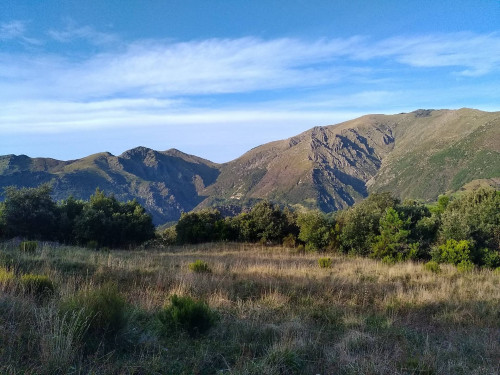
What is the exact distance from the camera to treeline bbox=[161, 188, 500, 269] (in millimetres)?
16344

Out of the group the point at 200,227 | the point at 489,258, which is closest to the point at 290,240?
the point at 200,227

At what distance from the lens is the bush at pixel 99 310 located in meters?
4.63

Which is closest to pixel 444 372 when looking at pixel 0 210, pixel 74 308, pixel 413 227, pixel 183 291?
pixel 74 308

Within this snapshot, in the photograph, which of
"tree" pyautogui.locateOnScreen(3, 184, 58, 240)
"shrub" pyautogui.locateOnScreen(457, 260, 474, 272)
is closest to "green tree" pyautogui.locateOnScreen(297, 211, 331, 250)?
"shrub" pyautogui.locateOnScreen(457, 260, 474, 272)

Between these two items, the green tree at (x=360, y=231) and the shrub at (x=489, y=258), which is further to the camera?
the green tree at (x=360, y=231)

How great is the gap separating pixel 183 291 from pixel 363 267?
8638 millimetres

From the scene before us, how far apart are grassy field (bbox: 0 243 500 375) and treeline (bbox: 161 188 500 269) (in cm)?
622

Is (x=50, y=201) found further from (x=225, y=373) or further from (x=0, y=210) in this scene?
(x=225, y=373)

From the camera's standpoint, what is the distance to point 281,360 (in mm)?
4332

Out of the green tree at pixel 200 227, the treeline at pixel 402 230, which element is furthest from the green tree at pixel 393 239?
the green tree at pixel 200 227

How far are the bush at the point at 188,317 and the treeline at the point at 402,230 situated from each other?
44.2 feet

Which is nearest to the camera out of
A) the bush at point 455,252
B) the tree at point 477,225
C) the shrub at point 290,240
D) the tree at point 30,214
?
the bush at point 455,252

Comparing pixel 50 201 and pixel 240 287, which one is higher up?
pixel 50 201

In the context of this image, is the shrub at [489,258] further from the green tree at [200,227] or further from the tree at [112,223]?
the tree at [112,223]
